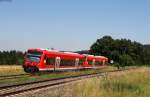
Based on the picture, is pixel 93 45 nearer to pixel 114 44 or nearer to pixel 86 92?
pixel 114 44

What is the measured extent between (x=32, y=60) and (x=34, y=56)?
0.59m

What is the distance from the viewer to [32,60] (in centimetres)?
4028

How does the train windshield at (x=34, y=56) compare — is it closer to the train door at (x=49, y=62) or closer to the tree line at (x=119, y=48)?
the train door at (x=49, y=62)

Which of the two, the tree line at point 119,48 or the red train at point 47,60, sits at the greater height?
the tree line at point 119,48

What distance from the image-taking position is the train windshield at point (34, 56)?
40.0 m

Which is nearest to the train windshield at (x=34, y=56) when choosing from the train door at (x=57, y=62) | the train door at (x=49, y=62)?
the train door at (x=49, y=62)

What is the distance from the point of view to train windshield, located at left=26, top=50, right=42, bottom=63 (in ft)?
131

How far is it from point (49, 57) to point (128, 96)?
25435 mm

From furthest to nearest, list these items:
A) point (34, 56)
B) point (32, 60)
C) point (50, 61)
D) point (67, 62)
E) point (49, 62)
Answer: point (67, 62), point (50, 61), point (49, 62), point (34, 56), point (32, 60)

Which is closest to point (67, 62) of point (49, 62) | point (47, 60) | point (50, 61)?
point (50, 61)

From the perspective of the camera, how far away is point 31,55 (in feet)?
134

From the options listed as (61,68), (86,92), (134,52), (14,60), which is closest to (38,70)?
(61,68)

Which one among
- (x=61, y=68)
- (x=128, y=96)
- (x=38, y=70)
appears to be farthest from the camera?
(x=61, y=68)

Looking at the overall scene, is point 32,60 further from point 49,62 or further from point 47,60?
point 49,62
